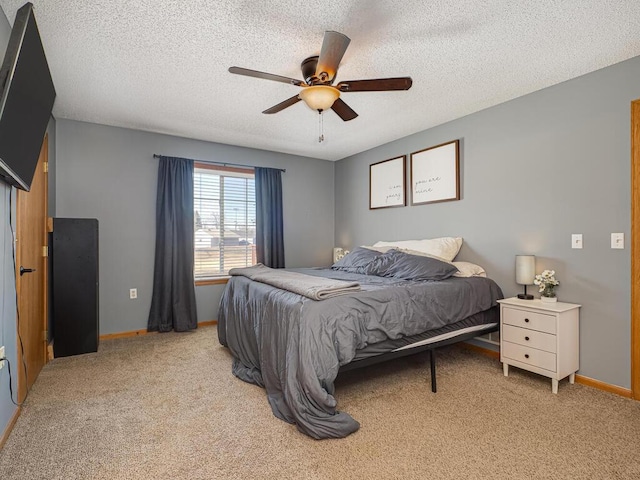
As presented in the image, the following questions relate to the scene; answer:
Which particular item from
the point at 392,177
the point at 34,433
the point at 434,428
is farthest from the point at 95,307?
the point at 392,177

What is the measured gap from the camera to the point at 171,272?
4.15 meters

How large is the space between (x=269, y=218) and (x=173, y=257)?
137 cm

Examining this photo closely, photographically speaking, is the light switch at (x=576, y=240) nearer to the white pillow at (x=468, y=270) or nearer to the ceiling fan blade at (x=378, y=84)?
the white pillow at (x=468, y=270)

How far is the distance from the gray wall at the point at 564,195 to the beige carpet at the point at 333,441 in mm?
663

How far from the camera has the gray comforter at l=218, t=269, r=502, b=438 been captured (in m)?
2.02

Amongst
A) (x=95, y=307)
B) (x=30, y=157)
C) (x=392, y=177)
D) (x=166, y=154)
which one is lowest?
(x=95, y=307)

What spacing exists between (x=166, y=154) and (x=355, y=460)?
393cm

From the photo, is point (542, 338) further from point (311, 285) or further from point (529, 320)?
point (311, 285)

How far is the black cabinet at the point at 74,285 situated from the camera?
128 inches

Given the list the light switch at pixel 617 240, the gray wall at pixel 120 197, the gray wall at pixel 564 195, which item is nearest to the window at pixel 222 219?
the gray wall at pixel 120 197

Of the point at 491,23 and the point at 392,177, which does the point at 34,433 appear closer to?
the point at 491,23

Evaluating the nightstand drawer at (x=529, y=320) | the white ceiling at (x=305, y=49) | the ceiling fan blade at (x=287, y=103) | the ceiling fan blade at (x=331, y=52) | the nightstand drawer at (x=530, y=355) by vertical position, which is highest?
the white ceiling at (x=305, y=49)

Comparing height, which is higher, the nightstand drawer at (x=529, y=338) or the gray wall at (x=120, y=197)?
the gray wall at (x=120, y=197)

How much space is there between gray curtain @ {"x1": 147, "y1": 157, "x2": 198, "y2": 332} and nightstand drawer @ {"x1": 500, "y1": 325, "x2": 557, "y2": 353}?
3435mm
